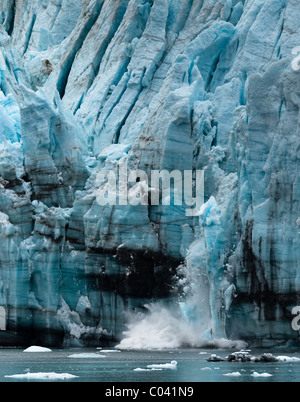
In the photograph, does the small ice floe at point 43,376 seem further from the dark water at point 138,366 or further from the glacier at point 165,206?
the glacier at point 165,206

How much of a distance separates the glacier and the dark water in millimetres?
1686

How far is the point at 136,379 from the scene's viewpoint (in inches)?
869

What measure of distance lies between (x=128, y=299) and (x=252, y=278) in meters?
4.01

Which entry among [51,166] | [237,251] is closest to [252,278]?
[237,251]

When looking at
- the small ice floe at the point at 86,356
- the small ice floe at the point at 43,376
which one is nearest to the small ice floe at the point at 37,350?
the small ice floe at the point at 86,356

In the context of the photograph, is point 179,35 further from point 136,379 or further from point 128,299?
point 136,379
